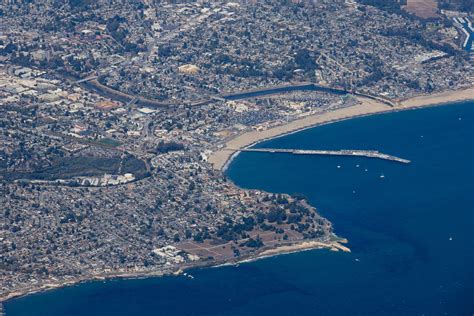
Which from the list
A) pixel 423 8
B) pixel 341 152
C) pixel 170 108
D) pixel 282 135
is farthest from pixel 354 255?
pixel 423 8

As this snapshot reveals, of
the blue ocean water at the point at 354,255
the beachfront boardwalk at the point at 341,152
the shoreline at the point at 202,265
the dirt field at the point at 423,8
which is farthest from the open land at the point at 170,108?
the beachfront boardwalk at the point at 341,152

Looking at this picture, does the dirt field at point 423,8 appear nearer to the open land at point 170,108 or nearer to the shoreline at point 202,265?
the open land at point 170,108

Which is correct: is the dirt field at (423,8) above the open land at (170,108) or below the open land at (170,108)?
above

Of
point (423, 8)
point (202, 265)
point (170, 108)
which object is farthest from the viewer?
point (423, 8)

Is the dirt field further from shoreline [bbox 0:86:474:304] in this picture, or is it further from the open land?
shoreline [bbox 0:86:474:304]

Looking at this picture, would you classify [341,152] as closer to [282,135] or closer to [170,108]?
[282,135]
